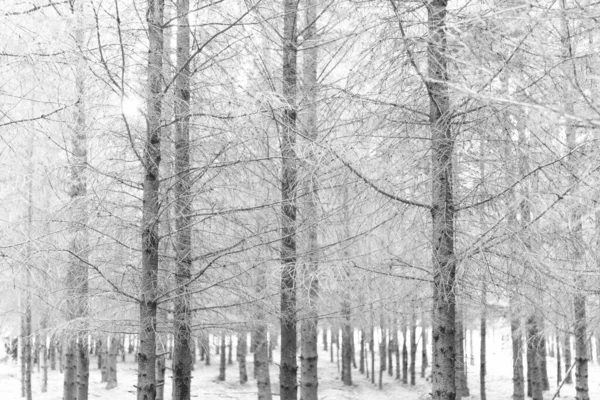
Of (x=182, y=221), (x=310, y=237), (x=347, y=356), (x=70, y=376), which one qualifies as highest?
(x=182, y=221)

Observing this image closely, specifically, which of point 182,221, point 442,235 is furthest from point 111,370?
point 442,235

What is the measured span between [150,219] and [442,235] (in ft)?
8.23

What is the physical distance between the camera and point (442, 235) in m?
4.86

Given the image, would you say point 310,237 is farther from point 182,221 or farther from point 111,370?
point 111,370

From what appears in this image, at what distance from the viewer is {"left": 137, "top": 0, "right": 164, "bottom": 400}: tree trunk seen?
195 inches

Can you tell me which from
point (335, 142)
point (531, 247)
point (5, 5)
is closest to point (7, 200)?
point (5, 5)

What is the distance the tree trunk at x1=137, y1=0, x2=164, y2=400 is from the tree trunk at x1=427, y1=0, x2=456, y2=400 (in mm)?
2338

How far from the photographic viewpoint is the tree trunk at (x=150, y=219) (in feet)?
16.3

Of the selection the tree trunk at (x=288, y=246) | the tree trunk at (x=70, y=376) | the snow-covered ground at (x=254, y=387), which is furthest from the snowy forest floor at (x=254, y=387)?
the tree trunk at (x=288, y=246)

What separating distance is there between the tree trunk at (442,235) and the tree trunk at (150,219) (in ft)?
7.67

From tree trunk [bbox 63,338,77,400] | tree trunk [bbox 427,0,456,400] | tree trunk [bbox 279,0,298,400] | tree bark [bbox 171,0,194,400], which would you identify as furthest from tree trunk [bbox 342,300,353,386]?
tree trunk [bbox 427,0,456,400]

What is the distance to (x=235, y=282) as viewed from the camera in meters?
5.98

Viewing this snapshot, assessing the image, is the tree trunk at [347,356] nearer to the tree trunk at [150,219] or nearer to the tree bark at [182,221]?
the tree bark at [182,221]

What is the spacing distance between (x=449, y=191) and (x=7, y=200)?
7.92 m
